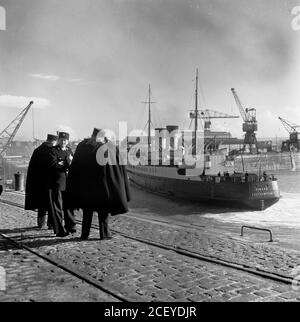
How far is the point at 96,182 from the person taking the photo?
633 cm

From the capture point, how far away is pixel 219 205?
82.8ft

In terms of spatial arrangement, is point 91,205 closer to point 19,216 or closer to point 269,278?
point 269,278

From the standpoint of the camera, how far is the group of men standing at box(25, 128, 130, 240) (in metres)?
6.34

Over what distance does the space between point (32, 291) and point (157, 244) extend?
271 centimetres

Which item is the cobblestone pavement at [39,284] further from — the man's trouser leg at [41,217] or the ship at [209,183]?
the ship at [209,183]

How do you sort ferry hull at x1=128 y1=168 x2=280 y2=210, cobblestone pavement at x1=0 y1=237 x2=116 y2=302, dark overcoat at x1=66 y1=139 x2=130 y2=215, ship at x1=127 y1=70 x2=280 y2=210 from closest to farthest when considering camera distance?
cobblestone pavement at x1=0 y1=237 x2=116 y2=302 → dark overcoat at x1=66 y1=139 x2=130 y2=215 → ferry hull at x1=128 y1=168 x2=280 y2=210 → ship at x1=127 y1=70 x2=280 y2=210

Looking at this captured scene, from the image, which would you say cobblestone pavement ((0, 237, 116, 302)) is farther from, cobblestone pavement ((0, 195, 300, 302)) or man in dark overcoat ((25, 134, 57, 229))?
man in dark overcoat ((25, 134, 57, 229))

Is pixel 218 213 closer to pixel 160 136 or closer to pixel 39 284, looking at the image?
A: pixel 160 136

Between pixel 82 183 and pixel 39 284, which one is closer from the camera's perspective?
pixel 39 284

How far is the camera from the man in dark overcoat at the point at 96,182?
20.7 feet

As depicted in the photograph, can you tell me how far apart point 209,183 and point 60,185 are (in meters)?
19.4

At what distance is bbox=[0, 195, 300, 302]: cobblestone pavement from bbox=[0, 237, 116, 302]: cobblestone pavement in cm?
25

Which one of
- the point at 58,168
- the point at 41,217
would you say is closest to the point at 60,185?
the point at 58,168

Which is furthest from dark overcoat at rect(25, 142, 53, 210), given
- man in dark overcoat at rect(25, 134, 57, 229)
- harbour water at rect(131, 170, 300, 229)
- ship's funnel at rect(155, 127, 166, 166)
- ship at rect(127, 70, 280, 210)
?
ship's funnel at rect(155, 127, 166, 166)
